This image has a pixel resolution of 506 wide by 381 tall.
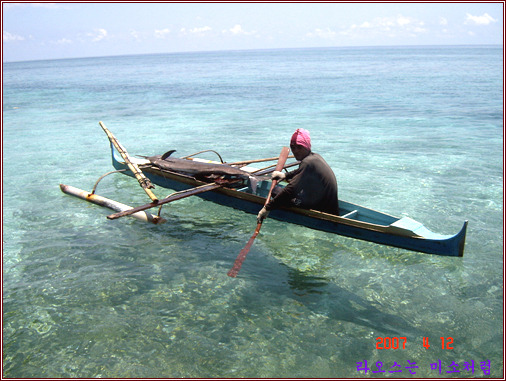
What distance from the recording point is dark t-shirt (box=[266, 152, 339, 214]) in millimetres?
6637

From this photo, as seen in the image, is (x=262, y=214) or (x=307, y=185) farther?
(x=262, y=214)

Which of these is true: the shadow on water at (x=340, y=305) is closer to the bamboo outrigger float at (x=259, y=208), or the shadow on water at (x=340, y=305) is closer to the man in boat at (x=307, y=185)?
the bamboo outrigger float at (x=259, y=208)

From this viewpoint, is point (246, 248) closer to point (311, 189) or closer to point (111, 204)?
point (311, 189)

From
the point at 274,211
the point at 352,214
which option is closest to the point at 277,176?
the point at 274,211

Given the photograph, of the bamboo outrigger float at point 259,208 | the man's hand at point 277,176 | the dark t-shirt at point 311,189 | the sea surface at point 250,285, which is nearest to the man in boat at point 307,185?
the dark t-shirt at point 311,189

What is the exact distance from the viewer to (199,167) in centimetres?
888

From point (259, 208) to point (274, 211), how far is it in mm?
354

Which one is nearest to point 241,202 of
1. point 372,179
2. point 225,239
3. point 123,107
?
point 225,239

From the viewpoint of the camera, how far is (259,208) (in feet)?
24.8

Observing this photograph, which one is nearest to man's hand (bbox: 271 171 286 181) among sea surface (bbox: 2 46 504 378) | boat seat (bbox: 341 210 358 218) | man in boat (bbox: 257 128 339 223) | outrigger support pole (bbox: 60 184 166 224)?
man in boat (bbox: 257 128 339 223)

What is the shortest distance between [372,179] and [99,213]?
22.9 ft

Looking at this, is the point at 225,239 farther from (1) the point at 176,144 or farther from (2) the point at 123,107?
(2) the point at 123,107

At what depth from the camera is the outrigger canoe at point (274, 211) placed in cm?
596

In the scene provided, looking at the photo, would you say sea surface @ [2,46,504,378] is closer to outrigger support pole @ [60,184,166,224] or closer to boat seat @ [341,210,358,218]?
outrigger support pole @ [60,184,166,224]
